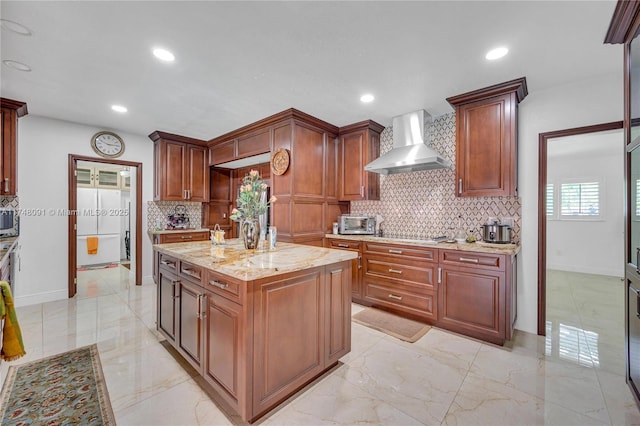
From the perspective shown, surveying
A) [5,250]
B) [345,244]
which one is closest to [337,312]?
[345,244]

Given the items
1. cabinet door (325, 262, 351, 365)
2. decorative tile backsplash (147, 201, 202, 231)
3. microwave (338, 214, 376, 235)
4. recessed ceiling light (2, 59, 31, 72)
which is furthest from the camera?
decorative tile backsplash (147, 201, 202, 231)

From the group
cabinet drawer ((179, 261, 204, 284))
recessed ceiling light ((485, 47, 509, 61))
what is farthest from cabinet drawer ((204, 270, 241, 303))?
recessed ceiling light ((485, 47, 509, 61))

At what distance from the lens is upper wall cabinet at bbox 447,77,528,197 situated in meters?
2.75

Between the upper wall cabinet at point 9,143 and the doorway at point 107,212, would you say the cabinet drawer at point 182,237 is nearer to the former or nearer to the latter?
the doorway at point 107,212

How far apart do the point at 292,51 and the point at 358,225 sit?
2450 mm

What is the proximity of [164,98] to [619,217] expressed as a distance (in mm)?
7825

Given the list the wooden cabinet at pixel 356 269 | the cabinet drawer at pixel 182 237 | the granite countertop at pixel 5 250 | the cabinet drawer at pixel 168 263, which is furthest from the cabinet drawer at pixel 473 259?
the cabinet drawer at pixel 182 237

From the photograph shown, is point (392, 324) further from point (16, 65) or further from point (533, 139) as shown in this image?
point (16, 65)

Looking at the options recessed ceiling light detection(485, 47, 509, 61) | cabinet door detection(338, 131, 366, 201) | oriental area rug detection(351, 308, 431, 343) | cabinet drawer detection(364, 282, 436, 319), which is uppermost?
recessed ceiling light detection(485, 47, 509, 61)

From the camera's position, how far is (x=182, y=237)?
4750 mm

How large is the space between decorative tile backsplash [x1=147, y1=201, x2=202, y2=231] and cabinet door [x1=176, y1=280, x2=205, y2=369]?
Answer: 3301 mm

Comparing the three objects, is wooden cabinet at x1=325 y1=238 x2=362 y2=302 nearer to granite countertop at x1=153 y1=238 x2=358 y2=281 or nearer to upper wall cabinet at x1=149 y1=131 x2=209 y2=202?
granite countertop at x1=153 y1=238 x2=358 y2=281

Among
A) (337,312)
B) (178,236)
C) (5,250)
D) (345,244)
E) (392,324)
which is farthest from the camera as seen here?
(178,236)

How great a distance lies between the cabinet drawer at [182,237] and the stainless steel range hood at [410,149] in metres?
3.35
